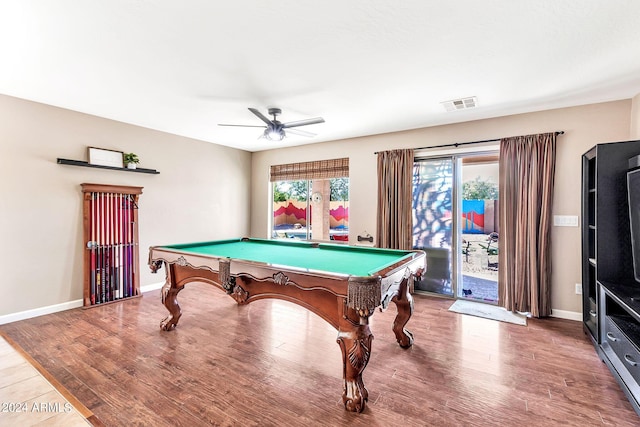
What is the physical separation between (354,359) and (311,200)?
3994mm

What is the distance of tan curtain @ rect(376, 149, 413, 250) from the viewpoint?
14.2ft

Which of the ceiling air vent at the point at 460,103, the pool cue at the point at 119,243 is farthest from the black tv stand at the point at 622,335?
the pool cue at the point at 119,243

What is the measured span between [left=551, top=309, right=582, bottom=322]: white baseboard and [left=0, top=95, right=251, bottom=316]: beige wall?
541 centimetres

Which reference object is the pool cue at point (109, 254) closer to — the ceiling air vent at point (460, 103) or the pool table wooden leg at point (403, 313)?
the pool table wooden leg at point (403, 313)

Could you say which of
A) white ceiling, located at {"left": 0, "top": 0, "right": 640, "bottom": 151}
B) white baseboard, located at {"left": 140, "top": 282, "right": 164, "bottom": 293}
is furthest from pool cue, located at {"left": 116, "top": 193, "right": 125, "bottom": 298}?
white ceiling, located at {"left": 0, "top": 0, "right": 640, "bottom": 151}

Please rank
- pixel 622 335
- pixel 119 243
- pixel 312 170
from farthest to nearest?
pixel 312 170
pixel 119 243
pixel 622 335

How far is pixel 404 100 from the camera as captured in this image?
10.8 feet

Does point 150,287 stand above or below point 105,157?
below

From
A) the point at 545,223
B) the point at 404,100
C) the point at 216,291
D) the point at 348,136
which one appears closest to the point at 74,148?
the point at 216,291

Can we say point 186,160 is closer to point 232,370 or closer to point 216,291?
point 216,291

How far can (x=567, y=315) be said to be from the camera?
341 centimetres

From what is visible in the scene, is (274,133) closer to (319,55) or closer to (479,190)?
(319,55)

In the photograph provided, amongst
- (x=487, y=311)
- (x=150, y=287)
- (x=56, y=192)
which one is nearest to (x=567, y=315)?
(x=487, y=311)

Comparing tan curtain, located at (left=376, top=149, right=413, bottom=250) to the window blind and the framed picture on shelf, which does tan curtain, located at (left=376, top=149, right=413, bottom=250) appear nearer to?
the window blind
